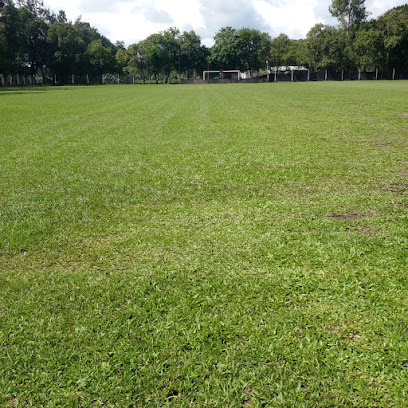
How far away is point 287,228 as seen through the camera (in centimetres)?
430

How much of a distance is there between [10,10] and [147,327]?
260ft

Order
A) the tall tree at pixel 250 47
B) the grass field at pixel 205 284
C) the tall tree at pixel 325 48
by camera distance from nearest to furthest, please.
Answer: the grass field at pixel 205 284
the tall tree at pixel 325 48
the tall tree at pixel 250 47

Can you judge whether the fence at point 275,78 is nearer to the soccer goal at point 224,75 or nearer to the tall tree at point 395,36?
the tall tree at point 395,36

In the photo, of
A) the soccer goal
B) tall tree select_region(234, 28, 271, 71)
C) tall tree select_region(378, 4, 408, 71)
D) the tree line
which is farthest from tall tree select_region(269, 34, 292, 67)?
tall tree select_region(378, 4, 408, 71)

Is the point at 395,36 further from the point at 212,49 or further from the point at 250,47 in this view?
the point at 212,49

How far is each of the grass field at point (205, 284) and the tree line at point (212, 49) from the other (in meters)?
56.3

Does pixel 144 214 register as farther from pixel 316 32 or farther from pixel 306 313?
pixel 316 32

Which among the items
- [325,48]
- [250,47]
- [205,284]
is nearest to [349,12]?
[325,48]

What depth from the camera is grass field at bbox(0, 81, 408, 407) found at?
222 centimetres

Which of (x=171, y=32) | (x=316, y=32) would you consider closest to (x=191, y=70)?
(x=171, y=32)

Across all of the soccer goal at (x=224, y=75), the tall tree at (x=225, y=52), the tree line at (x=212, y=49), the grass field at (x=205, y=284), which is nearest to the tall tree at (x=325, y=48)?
the tree line at (x=212, y=49)

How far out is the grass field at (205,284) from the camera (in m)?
2.22

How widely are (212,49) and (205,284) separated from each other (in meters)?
108

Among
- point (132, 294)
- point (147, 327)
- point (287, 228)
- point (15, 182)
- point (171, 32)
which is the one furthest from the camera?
point (171, 32)
